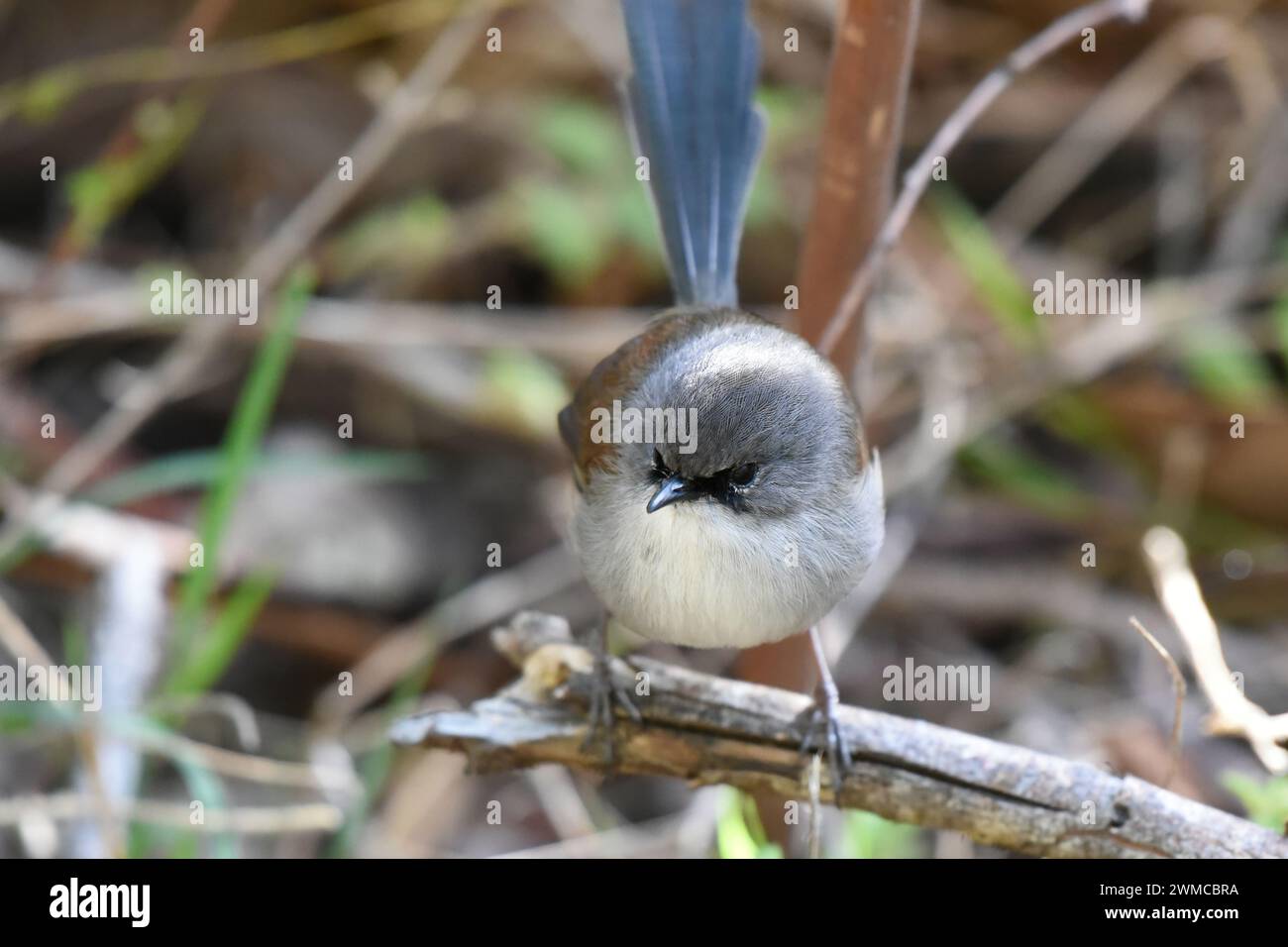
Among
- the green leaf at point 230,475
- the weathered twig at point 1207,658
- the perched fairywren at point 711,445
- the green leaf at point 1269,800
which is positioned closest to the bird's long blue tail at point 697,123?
the perched fairywren at point 711,445

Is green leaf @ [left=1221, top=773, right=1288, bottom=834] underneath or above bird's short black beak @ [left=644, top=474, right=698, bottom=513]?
underneath

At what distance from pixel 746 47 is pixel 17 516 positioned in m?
2.59

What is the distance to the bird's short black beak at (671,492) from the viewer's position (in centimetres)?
258

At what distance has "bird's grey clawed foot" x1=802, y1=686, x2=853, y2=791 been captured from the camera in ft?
8.57

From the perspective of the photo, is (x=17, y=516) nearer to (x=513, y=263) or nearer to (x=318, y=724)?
(x=318, y=724)

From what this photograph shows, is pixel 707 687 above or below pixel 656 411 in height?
below

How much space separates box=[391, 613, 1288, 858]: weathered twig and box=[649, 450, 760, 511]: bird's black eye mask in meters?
0.38

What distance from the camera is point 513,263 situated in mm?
5582

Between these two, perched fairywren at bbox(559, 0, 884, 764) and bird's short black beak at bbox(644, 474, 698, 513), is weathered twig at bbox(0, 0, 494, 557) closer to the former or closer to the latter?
perched fairywren at bbox(559, 0, 884, 764)

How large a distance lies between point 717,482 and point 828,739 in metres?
0.55

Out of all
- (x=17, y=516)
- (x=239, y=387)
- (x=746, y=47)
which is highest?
(x=746, y=47)

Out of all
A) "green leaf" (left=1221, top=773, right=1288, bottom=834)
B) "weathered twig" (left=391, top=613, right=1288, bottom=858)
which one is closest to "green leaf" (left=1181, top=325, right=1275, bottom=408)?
"green leaf" (left=1221, top=773, right=1288, bottom=834)
